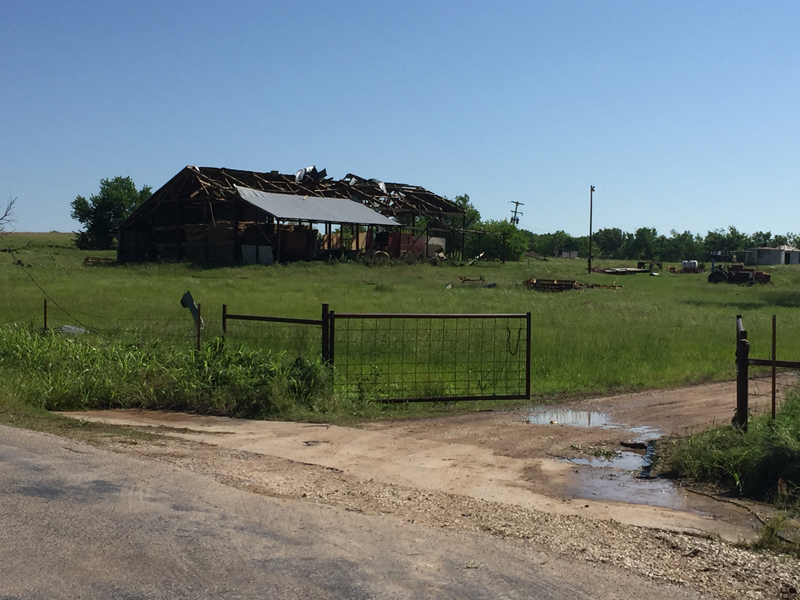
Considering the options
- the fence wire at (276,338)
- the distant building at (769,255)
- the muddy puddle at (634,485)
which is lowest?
the muddy puddle at (634,485)

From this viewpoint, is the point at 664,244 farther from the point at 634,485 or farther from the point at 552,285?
the point at 634,485

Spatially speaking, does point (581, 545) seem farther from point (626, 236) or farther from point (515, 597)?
point (626, 236)

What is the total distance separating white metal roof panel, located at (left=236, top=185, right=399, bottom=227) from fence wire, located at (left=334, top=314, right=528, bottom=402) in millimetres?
31775

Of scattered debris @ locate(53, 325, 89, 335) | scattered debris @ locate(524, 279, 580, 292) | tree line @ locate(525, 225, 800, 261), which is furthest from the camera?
tree line @ locate(525, 225, 800, 261)

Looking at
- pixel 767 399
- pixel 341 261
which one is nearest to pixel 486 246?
pixel 341 261

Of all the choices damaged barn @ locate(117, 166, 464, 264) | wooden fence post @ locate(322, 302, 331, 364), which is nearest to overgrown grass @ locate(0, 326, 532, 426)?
wooden fence post @ locate(322, 302, 331, 364)

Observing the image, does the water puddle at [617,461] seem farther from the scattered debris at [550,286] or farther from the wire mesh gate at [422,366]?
the scattered debris at [550,286]

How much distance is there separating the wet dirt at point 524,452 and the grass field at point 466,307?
2.18 m

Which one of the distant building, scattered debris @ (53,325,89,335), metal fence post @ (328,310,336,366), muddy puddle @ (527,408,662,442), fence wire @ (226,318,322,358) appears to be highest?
the distant building

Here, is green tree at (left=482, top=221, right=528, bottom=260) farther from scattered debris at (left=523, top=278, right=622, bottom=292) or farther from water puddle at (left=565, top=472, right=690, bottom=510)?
water puddle at (left=565, top=472, right=690, bottom=510)

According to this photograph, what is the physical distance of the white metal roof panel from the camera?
4966cm

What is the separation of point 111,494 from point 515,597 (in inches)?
140

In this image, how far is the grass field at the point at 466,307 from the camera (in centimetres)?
1619

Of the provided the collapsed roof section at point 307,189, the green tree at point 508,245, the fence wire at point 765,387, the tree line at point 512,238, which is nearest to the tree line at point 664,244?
the tree line at point 512,238
